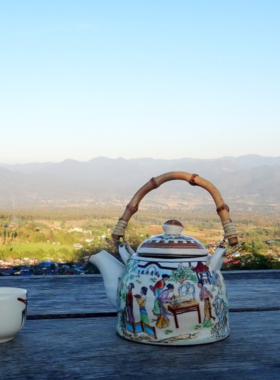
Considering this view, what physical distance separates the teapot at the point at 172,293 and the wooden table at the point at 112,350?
0.09 feet

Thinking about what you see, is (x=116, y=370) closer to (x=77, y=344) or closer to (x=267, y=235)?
(x=77, y=344)

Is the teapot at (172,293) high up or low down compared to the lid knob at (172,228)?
down

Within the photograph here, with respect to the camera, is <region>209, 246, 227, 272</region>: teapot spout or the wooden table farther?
<region>209, 246, 227, 272</region>: teapot spout

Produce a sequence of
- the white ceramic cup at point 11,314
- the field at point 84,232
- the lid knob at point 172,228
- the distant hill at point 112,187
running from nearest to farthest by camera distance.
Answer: the white ceramic cup at point 11,314, the lid knob at point 172,228, the field at point 84,232, the distant hill at point 112,187

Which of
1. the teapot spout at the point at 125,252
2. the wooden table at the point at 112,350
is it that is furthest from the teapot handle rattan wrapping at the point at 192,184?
the wooden table at the point at 112,350

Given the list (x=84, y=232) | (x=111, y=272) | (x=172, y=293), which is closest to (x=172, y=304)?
(x=172, y=293)

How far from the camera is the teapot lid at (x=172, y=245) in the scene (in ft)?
3.50

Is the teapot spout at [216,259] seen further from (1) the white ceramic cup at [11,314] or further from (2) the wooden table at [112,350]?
(1) the white ceramic cup at [11,314]

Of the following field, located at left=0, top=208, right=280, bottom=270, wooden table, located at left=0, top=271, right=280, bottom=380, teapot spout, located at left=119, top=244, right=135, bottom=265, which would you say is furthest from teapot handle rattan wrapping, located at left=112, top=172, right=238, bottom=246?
field, located at left=0, top=208, right=280, bottom=270

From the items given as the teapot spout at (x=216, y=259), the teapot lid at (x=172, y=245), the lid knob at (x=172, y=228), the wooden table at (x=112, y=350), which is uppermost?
the lid knob at (x=172, y=228)

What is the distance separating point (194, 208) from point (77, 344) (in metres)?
2.02

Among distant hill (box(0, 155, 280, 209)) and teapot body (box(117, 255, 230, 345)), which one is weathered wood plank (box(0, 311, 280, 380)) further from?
distant hill (box(0, 155, 280, 209))

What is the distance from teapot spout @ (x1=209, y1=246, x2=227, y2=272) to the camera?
1.09 m

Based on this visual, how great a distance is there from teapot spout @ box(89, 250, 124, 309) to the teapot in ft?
0.16
